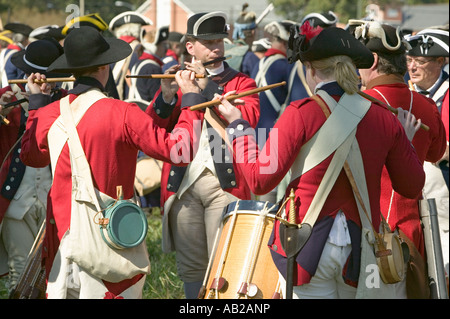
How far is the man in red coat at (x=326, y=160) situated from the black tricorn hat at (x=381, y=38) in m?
0.77

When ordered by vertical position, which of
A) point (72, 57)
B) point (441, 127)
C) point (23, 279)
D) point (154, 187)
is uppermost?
point (72, 57)

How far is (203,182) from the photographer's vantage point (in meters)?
5.61

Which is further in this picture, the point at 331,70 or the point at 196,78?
the point at 196,78

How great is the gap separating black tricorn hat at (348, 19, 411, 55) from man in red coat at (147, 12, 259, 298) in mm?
924

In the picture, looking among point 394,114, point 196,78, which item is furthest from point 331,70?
point 196,78

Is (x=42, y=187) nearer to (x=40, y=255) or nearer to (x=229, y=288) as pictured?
(x=40, y=255)

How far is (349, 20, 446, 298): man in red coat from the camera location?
15.3 feet

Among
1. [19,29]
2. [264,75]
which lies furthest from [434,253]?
[19,29]

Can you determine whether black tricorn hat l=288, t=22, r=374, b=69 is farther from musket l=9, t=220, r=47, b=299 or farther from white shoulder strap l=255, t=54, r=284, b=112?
white shoulder strap l=255, t=54, r=284, b=112

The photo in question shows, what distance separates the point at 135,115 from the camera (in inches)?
169

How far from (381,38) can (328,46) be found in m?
0.95

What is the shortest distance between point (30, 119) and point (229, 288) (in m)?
1.50

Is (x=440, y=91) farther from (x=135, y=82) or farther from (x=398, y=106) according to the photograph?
(x=135, y=82)

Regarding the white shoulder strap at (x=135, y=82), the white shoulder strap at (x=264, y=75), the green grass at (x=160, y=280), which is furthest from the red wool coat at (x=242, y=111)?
the white shoulder strap at (x=135, y=82)
